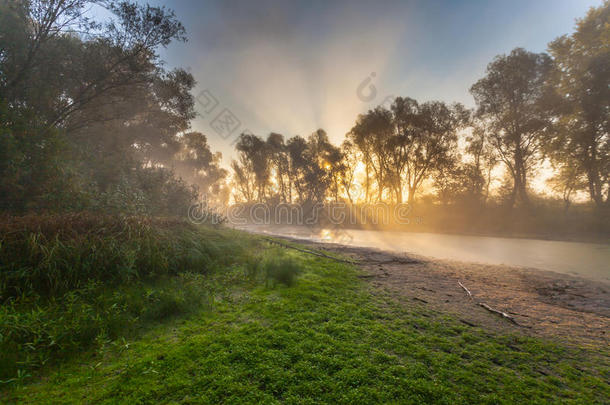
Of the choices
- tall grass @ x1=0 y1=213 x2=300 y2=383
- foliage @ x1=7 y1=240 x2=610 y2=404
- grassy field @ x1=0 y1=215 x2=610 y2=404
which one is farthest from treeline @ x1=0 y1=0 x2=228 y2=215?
foliage @ x1=7 y1=240 x2=610 y2=404

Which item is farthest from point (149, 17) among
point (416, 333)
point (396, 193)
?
point (396, 193)

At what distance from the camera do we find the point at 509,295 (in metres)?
5.26

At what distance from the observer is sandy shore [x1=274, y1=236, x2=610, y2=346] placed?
3.67m

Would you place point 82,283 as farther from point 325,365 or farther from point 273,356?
point 325,365

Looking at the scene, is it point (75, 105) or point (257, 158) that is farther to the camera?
point (257, 158)

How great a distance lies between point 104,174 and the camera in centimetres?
972

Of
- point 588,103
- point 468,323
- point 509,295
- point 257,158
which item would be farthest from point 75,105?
point 257,158

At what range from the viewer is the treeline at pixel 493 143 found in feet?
54.4

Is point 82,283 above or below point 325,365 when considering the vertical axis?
above

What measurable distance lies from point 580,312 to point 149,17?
54.0ft

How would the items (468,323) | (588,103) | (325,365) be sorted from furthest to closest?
1. (588,103)
2. (468,323)
3. (325,365)

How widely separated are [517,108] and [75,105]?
108 feet

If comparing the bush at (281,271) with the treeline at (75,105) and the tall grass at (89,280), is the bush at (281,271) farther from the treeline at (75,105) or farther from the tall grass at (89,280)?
the treeline at (75,105)

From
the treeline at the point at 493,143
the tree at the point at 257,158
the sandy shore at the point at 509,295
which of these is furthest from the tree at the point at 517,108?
the tree at the point at 257,158
